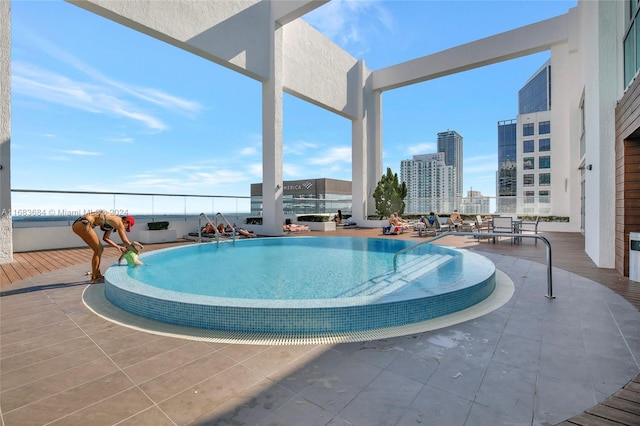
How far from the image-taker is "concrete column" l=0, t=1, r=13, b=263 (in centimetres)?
599

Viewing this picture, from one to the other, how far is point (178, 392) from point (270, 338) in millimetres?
911

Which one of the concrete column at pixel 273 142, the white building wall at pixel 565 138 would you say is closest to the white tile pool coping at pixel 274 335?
the concrete column at pixel 273 142

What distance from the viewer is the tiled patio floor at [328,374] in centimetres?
162

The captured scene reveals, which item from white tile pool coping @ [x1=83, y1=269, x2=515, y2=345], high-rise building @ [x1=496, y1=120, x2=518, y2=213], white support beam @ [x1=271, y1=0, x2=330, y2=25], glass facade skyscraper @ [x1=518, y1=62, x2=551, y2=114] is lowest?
white tile pool coping @ [x1=83, y1=269, x2=515, y2=345]

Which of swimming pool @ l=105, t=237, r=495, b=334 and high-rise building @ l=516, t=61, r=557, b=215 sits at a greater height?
high-rise building @ l=516, t=61, r=557, b=215

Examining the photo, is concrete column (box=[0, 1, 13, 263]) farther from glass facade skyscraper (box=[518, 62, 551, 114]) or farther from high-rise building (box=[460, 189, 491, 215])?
glass facade skyscraper (box=[518, 62, 551, 114])

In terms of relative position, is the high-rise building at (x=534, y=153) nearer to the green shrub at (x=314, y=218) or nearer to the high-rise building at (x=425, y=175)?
the high-rise building at (x=425, y=175)

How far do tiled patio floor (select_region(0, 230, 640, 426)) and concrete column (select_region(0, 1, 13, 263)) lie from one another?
4.26 meters

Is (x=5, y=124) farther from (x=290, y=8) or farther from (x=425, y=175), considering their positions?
(x=425, y=175)

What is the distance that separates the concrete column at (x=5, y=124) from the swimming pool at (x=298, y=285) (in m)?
2.76

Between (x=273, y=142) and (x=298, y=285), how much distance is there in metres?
7.24

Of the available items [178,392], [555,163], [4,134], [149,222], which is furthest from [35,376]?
[555,163]

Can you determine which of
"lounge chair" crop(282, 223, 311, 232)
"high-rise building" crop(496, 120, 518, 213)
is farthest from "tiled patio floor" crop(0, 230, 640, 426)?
"high-rise building" crop(496, 120, 518, 213)

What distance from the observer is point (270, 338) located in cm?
263
